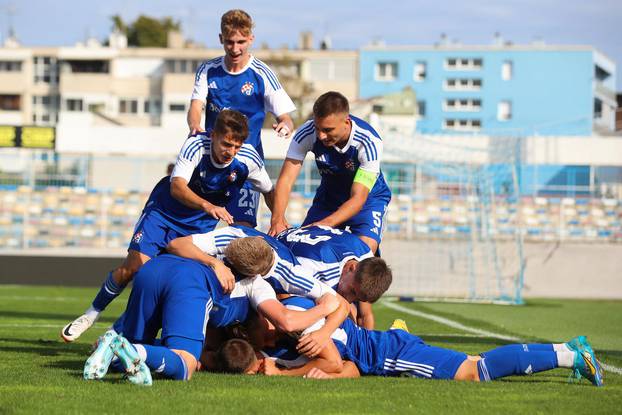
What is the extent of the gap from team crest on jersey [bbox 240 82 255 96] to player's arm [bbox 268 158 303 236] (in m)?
0.65

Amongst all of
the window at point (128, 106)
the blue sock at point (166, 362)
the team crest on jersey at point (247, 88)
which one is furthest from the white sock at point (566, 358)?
the window at point (128, 106)

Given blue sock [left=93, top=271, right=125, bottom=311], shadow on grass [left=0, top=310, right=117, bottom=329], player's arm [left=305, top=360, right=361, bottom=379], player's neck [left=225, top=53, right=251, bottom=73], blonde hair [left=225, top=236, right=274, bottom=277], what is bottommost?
shadow on grass [left=0, top=310, right=117, bottom=329]

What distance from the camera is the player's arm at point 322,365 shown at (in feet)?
22.2

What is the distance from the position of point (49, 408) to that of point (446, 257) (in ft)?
55.5

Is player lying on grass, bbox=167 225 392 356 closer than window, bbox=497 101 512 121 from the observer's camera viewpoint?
Yes

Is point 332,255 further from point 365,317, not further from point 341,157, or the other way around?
point 365,317

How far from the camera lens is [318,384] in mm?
6309

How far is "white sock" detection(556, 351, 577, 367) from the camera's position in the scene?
655 cm

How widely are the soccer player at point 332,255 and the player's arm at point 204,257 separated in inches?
29.2

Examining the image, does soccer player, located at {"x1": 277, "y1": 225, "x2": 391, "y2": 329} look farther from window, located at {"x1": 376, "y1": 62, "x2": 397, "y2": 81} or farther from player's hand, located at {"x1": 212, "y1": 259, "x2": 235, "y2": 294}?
window, located at {"x1": 376, "y1": 62, "x2": 397, "y2": 81}

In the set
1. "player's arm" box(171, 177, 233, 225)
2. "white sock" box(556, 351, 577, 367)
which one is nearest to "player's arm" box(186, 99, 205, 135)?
"player's arm" box(171, 177, 233, 225)

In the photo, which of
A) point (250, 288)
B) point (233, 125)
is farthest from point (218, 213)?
point (250, 288)

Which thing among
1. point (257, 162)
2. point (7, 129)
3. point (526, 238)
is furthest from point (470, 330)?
point (7, 129)

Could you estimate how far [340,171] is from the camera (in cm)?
895
